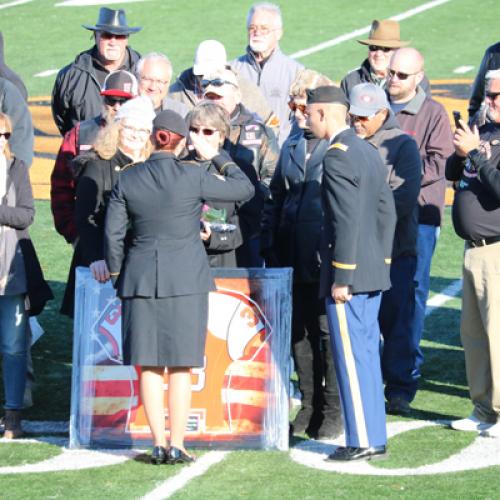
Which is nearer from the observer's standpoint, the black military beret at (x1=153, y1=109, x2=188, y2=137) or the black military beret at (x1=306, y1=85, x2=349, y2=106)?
the black military beret at (x1=153, y1=109, x2=188, y2=137)

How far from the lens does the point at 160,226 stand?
22.1ft

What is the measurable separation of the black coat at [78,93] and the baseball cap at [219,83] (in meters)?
1.47

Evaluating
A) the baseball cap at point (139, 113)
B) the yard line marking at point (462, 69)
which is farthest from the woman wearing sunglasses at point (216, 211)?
the yard line marking at point (462, 69)

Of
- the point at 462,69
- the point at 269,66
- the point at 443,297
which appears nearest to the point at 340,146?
the point at 269,66

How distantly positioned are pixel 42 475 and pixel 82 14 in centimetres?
2132

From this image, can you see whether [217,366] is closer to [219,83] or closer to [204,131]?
[204,131]

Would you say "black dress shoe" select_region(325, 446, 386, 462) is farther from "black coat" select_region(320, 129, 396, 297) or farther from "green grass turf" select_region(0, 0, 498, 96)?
"green grass turf" select_region(0, 0, 498, 96)

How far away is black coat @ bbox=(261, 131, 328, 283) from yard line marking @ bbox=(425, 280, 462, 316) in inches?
123

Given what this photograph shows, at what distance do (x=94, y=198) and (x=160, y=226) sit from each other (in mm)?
891

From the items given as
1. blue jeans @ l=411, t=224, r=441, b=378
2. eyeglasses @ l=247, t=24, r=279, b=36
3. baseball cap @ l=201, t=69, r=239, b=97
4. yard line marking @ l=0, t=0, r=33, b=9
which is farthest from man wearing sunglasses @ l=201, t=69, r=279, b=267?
yard line marking @ l=0, t=0, r=33, b=9

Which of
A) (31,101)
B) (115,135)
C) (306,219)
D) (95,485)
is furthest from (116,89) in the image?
(31,101)

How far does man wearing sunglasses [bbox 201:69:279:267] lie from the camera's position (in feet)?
25.2

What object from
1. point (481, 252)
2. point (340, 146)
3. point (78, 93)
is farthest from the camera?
point (78, 93)

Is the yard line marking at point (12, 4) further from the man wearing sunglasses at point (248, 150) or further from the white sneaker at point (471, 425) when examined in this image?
the white sneaker at point (471, 425)
